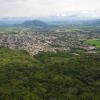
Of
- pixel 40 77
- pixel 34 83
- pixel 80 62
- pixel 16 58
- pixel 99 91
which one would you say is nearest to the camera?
pixel 99 91

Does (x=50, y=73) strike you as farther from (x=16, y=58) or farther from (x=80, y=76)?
(x=16, y=58)

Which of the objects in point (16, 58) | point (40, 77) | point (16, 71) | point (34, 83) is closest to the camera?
point (34, 83)

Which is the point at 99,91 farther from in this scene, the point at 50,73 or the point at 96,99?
the point at 50,73

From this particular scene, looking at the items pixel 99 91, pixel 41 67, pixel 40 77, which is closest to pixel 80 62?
pixel 41 67

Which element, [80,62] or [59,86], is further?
[80,62]

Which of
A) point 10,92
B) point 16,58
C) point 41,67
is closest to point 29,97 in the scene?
point 10,92

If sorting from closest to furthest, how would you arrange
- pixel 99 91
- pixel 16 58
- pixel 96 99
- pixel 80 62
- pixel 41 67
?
pixel 96 99 → pixel 99 91 → pixel 41 67 → pixel 80 62 → pixel 16 58
